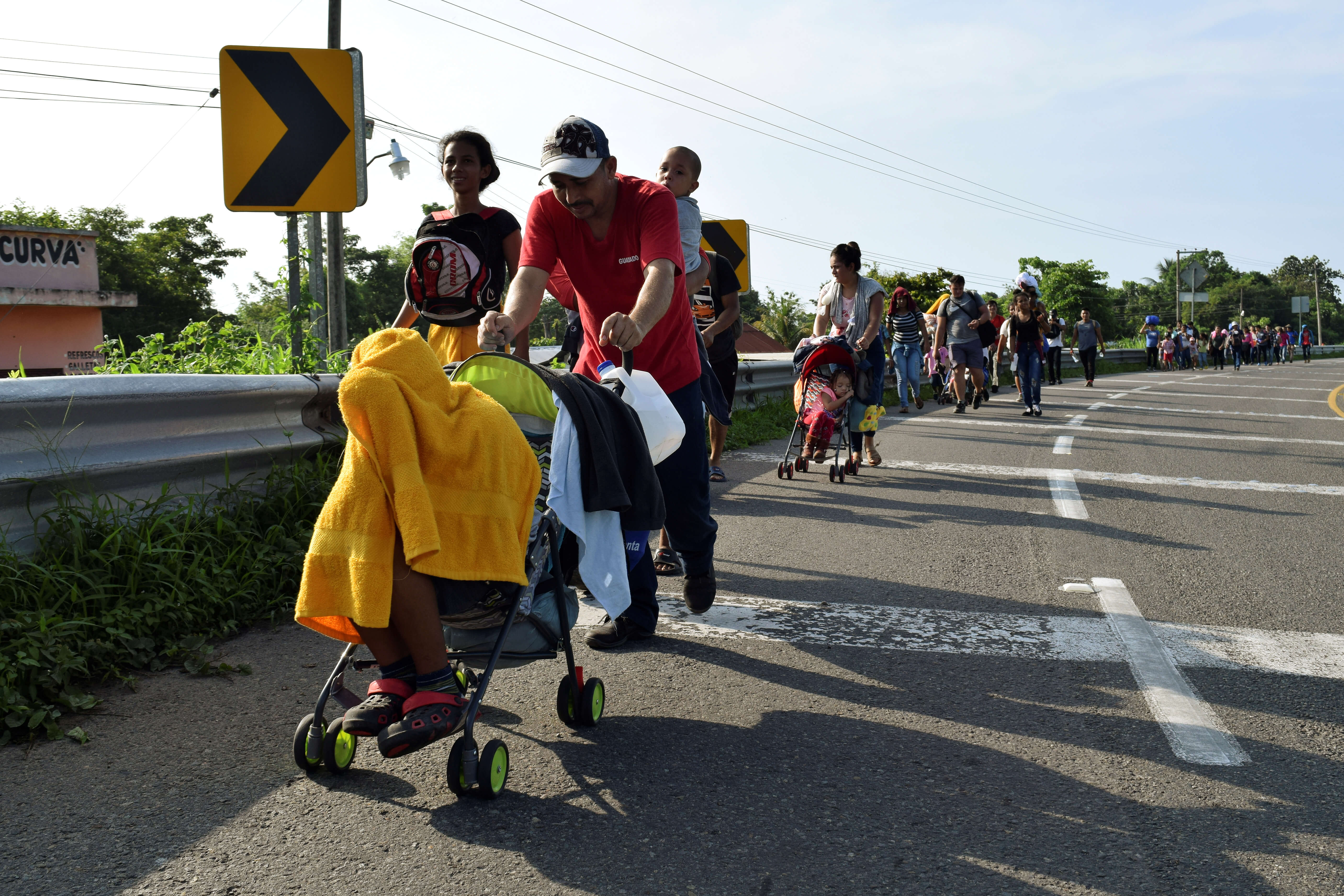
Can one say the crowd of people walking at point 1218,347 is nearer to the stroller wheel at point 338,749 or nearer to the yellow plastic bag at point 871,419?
the yellow plastic bag at point 871,419

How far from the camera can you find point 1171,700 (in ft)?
11.9

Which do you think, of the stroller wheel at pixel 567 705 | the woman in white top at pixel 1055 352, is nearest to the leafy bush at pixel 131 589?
the stroller wheel at pixel 567 705

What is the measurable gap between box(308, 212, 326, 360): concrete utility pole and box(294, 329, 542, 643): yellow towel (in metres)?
4.31

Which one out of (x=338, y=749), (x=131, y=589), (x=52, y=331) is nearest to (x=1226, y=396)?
(x=131, y=589)

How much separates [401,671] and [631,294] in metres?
1.89

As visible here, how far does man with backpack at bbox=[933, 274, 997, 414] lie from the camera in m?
15.0

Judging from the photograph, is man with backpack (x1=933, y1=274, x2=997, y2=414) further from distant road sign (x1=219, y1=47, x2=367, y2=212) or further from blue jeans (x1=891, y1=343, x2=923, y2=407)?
distant road sign (x1=219, y1=47, x2=367, y2=212)

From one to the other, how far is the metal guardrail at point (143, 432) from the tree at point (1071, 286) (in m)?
112

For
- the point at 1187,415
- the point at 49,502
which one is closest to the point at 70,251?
the point at 1187,415

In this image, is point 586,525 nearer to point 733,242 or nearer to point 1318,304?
point 733,242

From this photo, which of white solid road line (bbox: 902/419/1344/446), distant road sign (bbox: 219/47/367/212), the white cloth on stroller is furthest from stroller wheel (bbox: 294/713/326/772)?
white solid road line (bbox: 902/419/1344/446)

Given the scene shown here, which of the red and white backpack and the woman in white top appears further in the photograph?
the woman in white top

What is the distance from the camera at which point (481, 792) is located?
281cm

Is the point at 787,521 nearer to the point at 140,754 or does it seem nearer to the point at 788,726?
the point at 788,726
